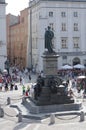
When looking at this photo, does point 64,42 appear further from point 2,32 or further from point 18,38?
point 18,38

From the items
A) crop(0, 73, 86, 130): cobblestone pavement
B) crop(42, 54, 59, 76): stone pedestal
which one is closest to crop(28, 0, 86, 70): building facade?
Result: crop(42, 54, 59, 76): stone pedestal

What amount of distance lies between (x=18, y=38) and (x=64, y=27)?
24.9 metres

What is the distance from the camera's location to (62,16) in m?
64.1

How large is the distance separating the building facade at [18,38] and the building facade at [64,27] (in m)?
13.1

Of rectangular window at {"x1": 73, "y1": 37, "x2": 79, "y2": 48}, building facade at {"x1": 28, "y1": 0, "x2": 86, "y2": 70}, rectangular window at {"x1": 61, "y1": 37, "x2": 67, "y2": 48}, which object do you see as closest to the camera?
building facade at {"x1": 28, "y1": 0, "x2": 86, "y2": 70}

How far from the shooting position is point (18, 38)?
287 feet

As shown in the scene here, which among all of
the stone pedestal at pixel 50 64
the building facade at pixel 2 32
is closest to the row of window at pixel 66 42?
the building facade at pixel 2 32

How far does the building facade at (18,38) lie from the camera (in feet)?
258

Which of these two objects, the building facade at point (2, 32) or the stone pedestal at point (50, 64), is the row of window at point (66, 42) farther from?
the stone pedestal at point (50, 64)

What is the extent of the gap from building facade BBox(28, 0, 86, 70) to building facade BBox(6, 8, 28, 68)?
13.1 metres

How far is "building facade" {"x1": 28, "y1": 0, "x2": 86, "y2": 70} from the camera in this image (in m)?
62.9

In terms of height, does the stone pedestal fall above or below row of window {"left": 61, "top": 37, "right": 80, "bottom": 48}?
below

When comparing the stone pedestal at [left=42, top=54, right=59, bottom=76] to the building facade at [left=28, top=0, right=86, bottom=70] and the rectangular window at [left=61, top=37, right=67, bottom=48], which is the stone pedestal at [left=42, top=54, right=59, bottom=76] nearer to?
the building facade at [left=28, top=0, right=86, bottom=70]

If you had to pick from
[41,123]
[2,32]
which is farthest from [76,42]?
[41,123]
